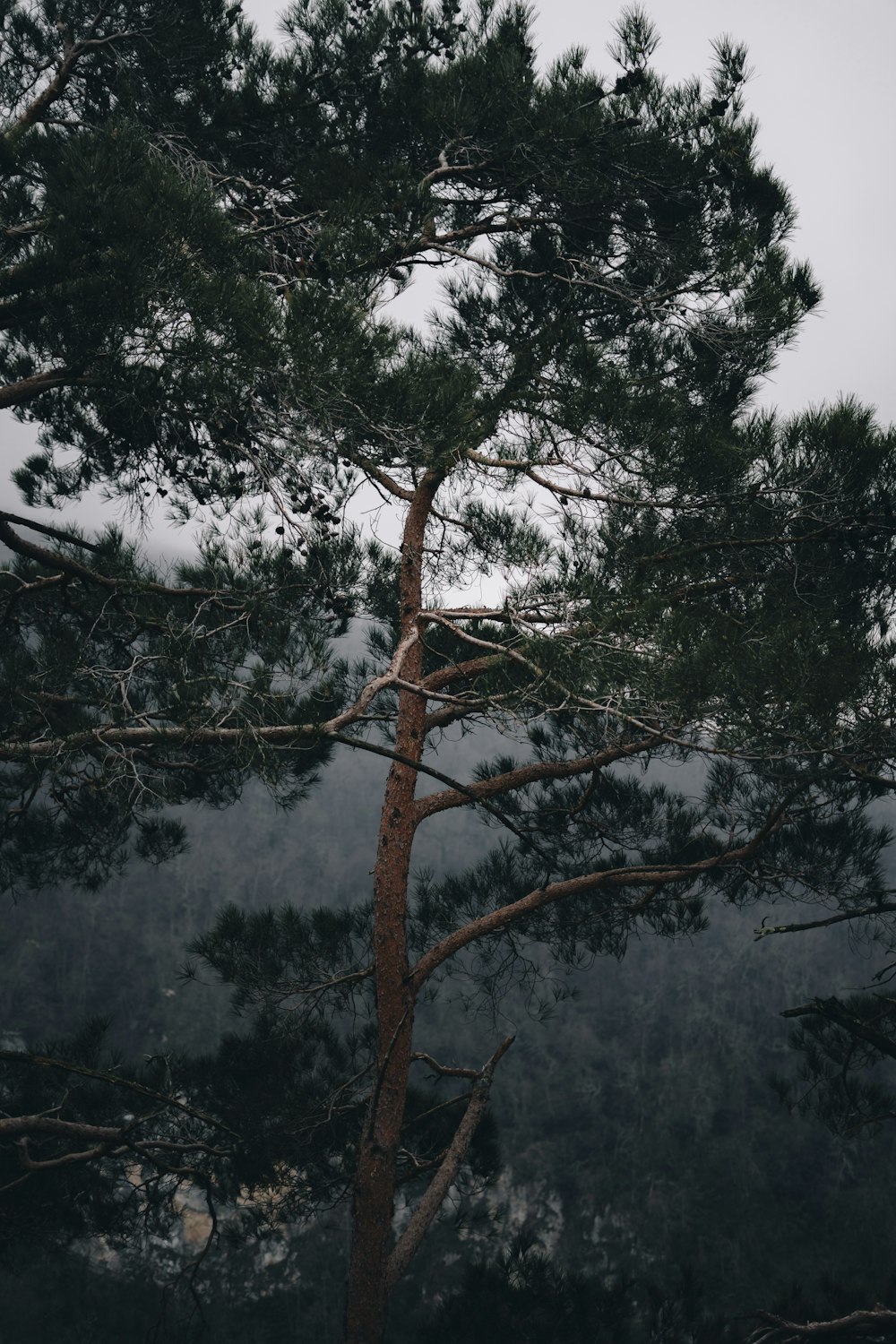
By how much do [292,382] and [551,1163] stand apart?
1046cm

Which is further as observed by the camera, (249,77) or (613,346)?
(613,346)

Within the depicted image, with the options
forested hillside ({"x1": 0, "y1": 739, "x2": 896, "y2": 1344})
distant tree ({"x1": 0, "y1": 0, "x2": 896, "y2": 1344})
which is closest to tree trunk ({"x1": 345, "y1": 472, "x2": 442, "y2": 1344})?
distant tree ({"x1": 0, "y1": 0, "x2": 896, "y2": 1344})

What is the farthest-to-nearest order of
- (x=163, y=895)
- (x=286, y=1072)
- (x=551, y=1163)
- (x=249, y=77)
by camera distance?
(x=163, y=895)
(x=551, y=1163)
(x=286, y=1072)
(x=249, y=77)

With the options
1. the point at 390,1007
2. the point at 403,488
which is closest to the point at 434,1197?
the point at 390,1007

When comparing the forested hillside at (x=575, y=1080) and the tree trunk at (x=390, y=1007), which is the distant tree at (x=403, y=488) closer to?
the tree trunk at (x=390, y=1007)

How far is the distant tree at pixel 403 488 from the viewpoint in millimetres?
2289

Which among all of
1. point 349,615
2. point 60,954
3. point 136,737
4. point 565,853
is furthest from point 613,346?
point 60,954

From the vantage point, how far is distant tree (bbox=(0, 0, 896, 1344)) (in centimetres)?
229

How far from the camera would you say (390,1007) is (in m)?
3.09

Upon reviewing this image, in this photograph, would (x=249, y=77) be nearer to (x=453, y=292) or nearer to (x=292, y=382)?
(x=453, y=292)

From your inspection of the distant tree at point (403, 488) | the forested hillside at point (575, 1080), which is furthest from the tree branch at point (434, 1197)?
the forested hillside at point (575, 1080)

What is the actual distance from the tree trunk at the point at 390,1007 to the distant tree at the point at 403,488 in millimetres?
13

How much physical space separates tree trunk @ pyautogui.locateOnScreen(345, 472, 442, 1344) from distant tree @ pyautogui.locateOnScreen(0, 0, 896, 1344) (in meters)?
0.01

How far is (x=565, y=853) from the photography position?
146 inches
